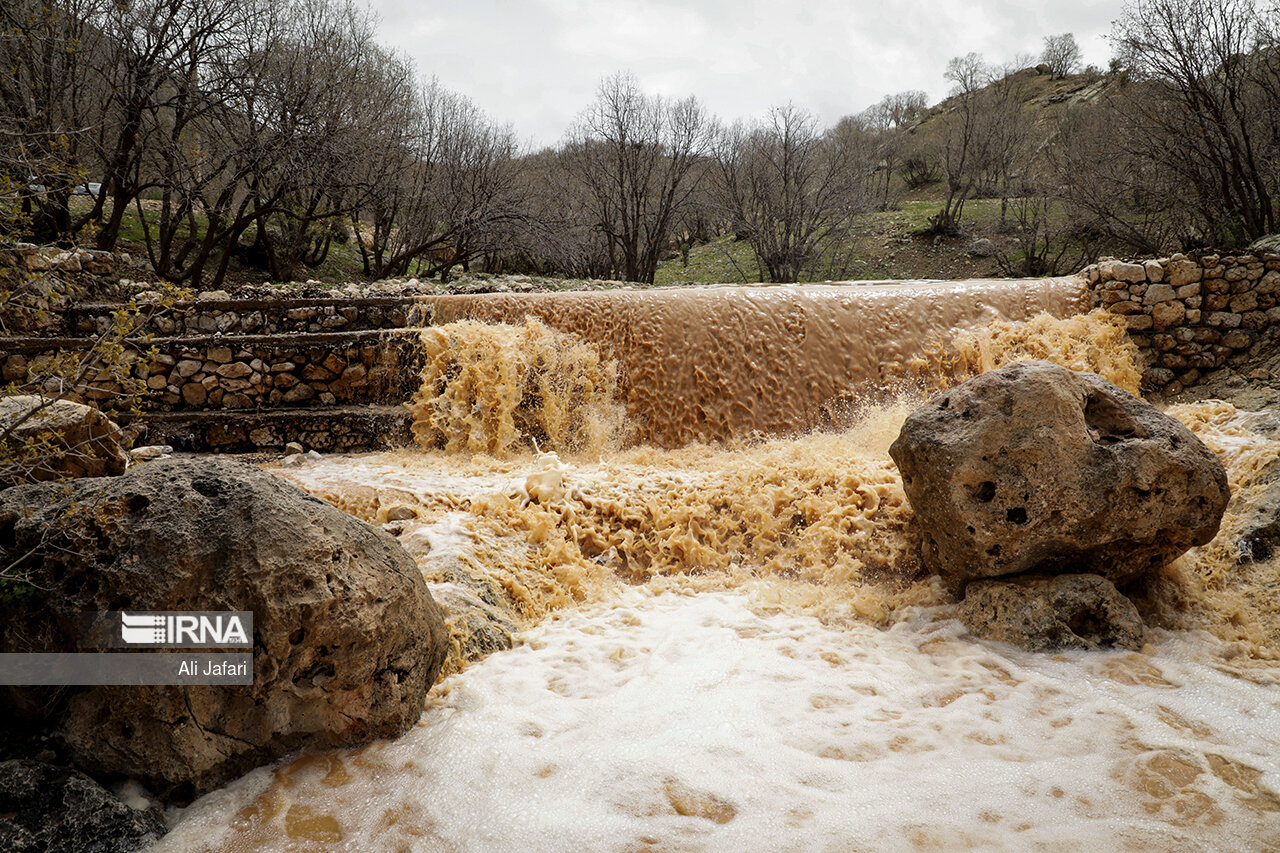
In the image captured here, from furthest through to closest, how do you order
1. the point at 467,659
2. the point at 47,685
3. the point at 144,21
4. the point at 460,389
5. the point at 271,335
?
the point at 144,21
the point at 271,335
the point at 460,389
the point at 467,659
the point at 47,685

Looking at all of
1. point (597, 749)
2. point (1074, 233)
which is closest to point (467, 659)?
point (597, 749)

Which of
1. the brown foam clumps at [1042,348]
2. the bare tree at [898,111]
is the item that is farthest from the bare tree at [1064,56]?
the brown foam clumps at [1042,348]

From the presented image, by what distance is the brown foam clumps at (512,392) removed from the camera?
6.75m

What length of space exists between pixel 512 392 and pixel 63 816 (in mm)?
5144

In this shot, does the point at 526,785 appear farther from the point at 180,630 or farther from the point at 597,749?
the point at 180,630

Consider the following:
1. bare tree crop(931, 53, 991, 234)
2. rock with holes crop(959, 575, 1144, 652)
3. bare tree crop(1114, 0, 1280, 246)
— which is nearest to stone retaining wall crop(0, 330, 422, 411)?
rock with holes crop(959, 575, 1144, 652)

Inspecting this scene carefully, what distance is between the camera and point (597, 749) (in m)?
2.58

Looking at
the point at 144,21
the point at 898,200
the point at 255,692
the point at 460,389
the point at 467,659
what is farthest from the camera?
the point at 898,200

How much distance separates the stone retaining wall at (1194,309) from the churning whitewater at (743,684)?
154 cm

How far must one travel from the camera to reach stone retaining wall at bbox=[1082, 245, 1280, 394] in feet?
22.4

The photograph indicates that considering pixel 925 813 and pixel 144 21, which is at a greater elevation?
pixel 144 21

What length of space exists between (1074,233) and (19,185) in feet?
73.2

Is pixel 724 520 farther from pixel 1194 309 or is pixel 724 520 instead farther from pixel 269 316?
pixel 1194 309

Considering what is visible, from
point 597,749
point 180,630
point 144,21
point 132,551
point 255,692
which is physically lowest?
point 597,749
